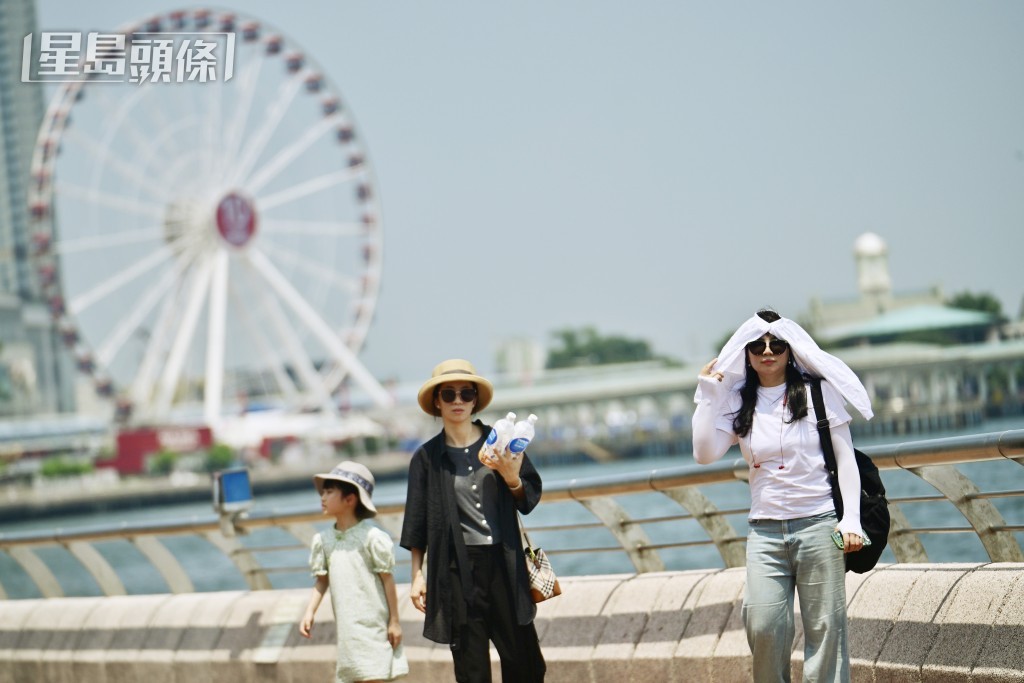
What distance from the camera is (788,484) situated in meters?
4.90

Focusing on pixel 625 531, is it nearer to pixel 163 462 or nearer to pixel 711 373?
pixel 711 373

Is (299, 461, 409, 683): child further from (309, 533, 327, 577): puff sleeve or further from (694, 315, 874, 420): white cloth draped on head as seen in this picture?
(694, 315, 874, 420): white cloth draped on head

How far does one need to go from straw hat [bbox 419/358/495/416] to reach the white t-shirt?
3.37ft

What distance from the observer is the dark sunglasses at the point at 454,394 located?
552 centimetres

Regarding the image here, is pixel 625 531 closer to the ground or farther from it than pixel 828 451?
closer to the ground

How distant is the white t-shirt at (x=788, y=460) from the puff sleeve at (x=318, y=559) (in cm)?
198

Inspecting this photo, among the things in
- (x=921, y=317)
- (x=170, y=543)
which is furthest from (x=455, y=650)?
(x=921, y=317)

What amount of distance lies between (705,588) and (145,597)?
13.7ft

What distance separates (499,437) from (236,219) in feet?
152

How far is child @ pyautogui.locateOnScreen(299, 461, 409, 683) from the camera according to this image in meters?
6.11

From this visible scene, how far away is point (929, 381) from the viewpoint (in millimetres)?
99062

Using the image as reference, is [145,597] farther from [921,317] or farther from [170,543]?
[921,317]

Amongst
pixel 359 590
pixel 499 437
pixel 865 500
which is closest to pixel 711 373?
pixel 865 500

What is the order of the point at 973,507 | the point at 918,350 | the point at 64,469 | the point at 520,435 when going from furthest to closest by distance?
1. the point at 918,350
2. the point at 64,469
3. the point at 973,507
4. the point at 520,435
